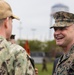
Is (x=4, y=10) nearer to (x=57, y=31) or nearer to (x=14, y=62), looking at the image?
(x=14, y=62)

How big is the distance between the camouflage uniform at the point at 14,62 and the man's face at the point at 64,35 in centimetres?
126

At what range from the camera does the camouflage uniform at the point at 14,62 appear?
376cm

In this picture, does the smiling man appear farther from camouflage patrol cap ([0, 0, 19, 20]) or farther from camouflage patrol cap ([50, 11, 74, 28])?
camouflage patrol cap ([0, 0, 19, 20])

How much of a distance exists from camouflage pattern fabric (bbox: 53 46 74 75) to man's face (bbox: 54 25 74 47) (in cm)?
29

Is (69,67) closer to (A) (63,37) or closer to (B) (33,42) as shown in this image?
(A) (63,37)

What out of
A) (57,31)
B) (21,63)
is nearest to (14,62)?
(21,63)

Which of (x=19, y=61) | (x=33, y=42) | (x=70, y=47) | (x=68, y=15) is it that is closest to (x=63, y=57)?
(x=70, y=47)

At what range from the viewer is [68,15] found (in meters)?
5.39

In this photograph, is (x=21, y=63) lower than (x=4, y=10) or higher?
lower

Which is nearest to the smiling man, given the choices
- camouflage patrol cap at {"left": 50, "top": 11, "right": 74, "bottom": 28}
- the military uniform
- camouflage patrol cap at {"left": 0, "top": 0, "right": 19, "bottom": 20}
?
camouflage patrol cap at {"left": 50, "top": 11, "right": 74, "bottom": 28}

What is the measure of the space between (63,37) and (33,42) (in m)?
91.5

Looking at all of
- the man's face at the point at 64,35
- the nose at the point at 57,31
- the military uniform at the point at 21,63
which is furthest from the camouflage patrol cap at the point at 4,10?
the nose at the point at 57,31

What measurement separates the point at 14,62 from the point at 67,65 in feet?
3.08

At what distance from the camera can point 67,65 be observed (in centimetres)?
455
